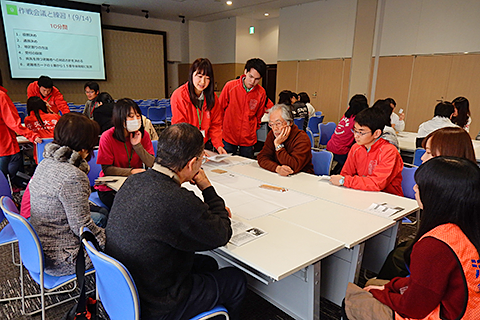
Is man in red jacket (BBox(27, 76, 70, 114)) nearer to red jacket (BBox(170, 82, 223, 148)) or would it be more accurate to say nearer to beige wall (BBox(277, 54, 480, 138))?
red jacket (BBox(170, 82, 223, 148))

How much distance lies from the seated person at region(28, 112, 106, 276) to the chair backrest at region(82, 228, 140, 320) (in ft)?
1.41

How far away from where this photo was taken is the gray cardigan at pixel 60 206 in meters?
1.54

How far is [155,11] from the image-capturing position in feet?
33.5

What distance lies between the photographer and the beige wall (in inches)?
257

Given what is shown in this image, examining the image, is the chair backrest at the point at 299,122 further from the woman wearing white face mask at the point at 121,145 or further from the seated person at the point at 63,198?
the seated person at the point at 63,198

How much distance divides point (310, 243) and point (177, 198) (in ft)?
2.15

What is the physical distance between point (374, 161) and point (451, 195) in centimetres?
128

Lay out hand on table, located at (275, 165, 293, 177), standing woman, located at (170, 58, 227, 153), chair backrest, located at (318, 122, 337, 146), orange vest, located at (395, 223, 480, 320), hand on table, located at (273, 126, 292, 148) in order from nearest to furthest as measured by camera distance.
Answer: orange vest, located at (395, 223, 480, 320) → hand on table, located at (275, 165, 293, 177) → hand on table, located at (273, 126, 292, 148) → standing woman, located at (170, 58, 227, 153) → chair backrest, located at (318, 122, 337, 146)

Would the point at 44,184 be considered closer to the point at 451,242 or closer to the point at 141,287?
the point at 141,287

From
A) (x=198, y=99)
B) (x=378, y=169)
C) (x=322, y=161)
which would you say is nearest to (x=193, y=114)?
(x=198, y=99)

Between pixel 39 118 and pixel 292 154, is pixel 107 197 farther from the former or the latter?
pixel 39 118

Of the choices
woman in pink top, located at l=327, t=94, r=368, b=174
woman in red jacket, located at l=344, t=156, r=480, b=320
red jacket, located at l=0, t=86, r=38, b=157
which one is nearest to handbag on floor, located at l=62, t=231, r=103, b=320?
woman in red jacket, located at l=344, t=156, r=480, b=320

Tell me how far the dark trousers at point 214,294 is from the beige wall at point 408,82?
7277 millimetres

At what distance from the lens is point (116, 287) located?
115 cm
